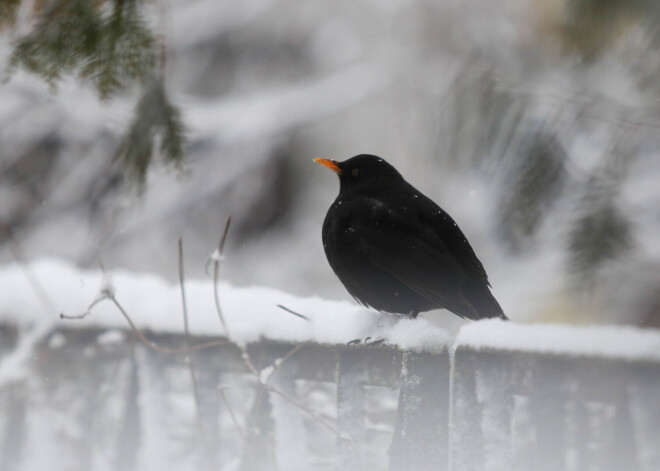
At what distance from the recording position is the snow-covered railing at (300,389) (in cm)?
82

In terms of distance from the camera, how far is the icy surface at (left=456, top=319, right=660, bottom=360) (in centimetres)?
80

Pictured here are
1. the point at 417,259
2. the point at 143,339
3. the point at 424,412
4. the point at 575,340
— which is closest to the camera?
the point at 575,340

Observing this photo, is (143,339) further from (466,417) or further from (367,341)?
(466,417)

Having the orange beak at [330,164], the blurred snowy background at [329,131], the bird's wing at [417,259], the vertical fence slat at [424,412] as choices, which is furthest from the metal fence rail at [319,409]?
the orange beak at [330,164]

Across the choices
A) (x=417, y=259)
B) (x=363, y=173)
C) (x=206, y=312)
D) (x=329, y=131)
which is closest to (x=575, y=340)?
(x=417, y=259)

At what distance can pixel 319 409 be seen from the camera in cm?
105

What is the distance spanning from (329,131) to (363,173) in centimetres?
95

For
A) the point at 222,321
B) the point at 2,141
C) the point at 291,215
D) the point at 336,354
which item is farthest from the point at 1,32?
the point at 2,141

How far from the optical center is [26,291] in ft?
4.24

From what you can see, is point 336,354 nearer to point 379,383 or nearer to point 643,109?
point 379,383

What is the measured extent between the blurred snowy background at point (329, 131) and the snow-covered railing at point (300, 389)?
0.11 meters

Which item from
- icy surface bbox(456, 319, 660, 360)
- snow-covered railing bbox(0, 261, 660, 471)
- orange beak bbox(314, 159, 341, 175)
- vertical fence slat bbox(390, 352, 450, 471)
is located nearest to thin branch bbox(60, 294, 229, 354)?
snow-covered railing bbox(0, 261, 660, 471)

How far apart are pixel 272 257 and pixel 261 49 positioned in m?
0.89

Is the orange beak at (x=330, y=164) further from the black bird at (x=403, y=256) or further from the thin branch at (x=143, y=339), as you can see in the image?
the thin branch at (x=143, y=339)
